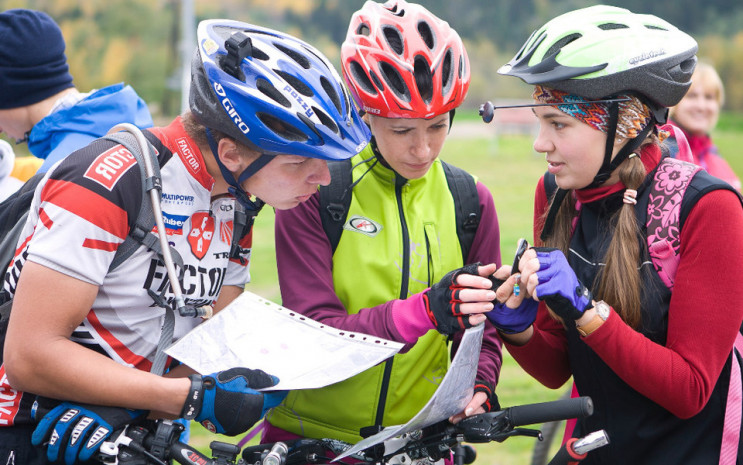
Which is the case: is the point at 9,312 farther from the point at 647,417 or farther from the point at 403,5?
the point at 647,417

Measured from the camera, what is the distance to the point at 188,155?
2.75 metres

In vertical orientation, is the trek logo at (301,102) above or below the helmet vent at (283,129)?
above

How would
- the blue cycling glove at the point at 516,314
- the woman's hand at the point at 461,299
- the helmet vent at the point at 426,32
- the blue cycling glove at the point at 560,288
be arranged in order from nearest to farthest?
the blue cycling glove at the point at 560,288
the woman's hand at the point at 461,299
the blue cycling glove at the point at 516,314
the helmet vent at the point at 426,32

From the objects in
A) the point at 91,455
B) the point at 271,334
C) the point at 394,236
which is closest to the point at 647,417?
the point at 394,236

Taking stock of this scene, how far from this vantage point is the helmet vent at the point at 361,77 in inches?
128

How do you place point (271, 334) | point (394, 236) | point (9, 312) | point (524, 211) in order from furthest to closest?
point (524, 211), point (394, 236), point (271, 334), point (9, 312)

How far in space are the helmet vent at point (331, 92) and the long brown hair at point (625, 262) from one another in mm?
1130

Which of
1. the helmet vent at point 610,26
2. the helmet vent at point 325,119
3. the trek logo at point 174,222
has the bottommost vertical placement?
the trek logo at point 174,222

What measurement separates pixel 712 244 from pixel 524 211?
1605 centimetres

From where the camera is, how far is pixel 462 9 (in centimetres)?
3562

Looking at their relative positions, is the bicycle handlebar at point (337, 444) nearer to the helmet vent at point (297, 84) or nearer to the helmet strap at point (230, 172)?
the helmet strap at point (230, 172)

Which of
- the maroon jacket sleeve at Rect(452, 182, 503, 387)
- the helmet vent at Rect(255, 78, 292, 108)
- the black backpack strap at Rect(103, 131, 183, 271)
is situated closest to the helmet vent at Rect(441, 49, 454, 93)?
the maroon jacket sleeve at Rect(452, 182, 503, 387)

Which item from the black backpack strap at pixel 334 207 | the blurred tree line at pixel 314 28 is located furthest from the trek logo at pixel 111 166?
the blurred tree line at pixel 314 28

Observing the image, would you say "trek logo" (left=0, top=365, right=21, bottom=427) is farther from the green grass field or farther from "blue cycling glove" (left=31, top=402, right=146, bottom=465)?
the green grass field
